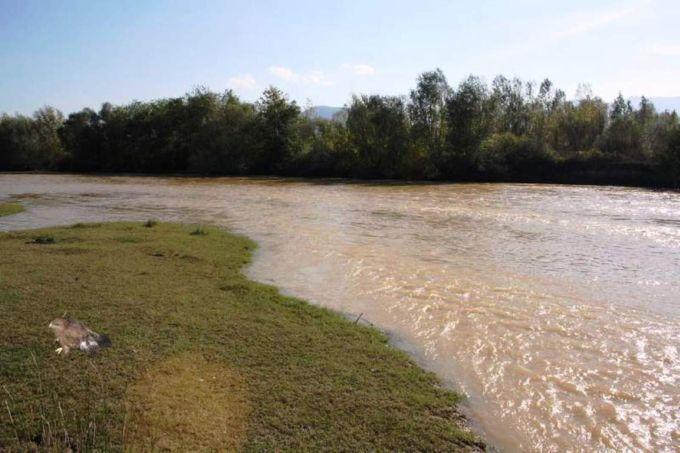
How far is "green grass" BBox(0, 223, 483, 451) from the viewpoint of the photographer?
4.62m

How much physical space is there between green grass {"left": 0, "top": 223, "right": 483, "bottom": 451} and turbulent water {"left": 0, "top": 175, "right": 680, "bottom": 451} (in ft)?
3.06

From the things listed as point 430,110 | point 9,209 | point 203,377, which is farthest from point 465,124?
point 203,377

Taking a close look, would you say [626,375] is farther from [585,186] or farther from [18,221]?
[585,186]

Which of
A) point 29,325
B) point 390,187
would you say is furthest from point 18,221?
point 390,187

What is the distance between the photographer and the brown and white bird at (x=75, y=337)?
5.99 m

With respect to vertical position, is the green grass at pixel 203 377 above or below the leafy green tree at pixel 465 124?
below

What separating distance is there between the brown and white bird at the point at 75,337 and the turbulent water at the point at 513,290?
13.5ft

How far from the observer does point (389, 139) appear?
44.1 meters

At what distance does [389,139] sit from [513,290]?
3488 cm

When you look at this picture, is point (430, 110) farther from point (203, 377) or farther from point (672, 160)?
point (203, 377)

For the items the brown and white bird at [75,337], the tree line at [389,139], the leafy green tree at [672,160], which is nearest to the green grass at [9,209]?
the brown and white bird at [75,337]

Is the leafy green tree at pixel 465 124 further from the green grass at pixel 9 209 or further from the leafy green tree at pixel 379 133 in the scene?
the green grass at pixel 9 209

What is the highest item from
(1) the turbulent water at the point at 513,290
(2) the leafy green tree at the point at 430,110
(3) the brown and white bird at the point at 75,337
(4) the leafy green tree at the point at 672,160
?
(2) the leafy green tree at the point at 430,110

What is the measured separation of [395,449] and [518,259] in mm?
9942
